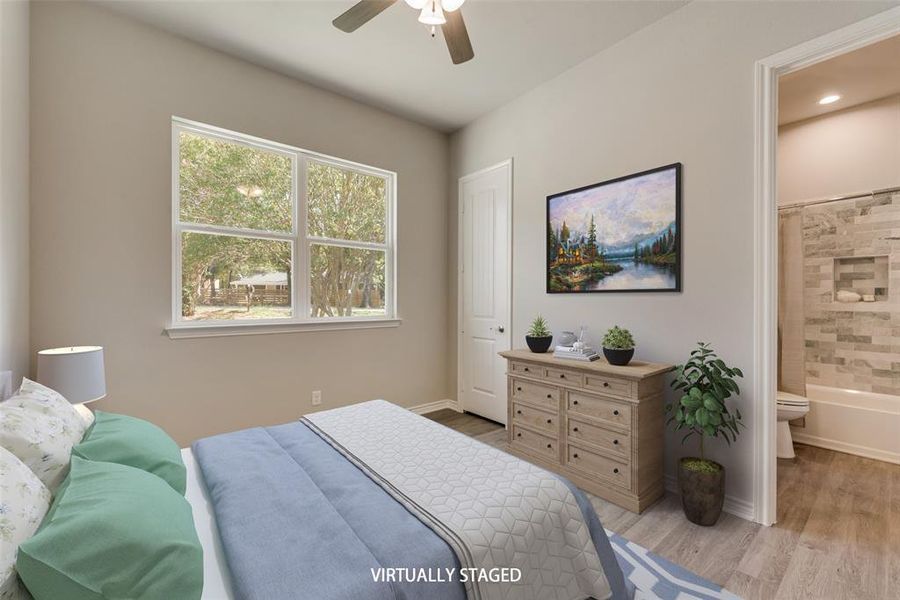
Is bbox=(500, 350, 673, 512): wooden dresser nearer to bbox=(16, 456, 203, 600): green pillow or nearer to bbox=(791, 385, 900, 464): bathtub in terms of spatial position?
bbox=(791, 385, 900, 464): bathtub

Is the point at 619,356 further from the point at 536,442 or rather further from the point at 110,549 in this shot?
the point at 110,549

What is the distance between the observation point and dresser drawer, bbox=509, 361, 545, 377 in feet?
8.92

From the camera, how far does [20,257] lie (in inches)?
81.4

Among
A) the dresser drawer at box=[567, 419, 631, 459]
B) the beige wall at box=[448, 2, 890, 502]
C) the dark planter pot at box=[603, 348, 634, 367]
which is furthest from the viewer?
the dark planter pot at box=[603, 348, 634, 367]

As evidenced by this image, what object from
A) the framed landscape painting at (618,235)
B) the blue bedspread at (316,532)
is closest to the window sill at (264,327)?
the blue bedspread at (316,532)

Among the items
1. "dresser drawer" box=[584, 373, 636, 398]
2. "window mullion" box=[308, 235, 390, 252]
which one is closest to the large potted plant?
"dresser drawer" box=[584, 373, 636, 398]

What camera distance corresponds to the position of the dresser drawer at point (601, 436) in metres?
2.23

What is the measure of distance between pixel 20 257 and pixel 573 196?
342 cm

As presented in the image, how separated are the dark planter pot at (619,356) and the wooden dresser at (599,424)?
0.17 ft

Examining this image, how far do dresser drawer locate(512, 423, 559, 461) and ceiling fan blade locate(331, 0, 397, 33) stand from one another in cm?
260

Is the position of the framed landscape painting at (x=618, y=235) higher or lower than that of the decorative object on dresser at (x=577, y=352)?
higher

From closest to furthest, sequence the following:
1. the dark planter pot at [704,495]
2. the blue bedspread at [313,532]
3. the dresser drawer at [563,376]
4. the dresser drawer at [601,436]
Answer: the blue bedspread at [313,532], the dark planter pot at [704,495], the dresser drawer at [601,436], the dresser drawer at [563,376]

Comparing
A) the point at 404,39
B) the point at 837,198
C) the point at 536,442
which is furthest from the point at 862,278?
the point at 404,39

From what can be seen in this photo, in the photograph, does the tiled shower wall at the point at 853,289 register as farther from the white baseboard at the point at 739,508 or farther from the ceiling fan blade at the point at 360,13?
the ceiling fan blade at the point at 360,13
